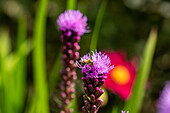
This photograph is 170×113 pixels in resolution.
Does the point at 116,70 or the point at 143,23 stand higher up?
the point at 143,23

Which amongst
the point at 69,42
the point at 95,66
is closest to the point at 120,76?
the point at 69,42

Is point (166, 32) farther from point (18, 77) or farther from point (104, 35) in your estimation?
point (18, 77)

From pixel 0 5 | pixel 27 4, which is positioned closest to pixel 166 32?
pixel 27 4

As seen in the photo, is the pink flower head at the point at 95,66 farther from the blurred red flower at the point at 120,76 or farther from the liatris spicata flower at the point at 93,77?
the blurred red flower at the point at 120,76

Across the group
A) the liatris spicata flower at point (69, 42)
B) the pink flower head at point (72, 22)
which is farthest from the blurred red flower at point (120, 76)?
the pink flower head at point (72, 22)

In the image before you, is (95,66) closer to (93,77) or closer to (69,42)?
(93,77)

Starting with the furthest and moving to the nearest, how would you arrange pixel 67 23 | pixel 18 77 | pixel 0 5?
pixel 0 5 → pixel 18 77 → pixel 67 23
